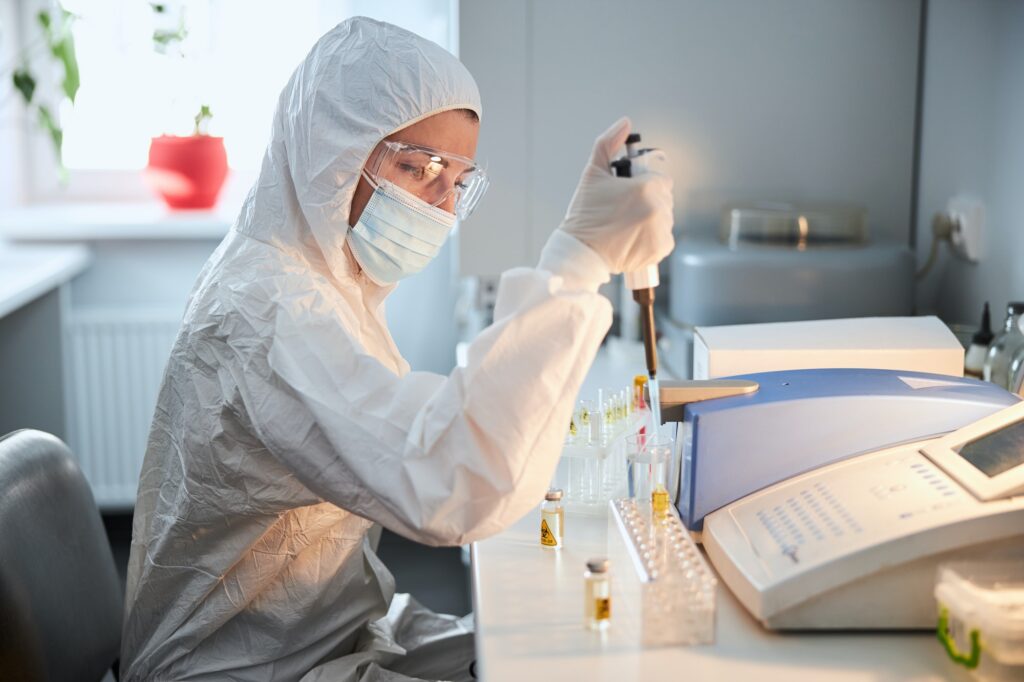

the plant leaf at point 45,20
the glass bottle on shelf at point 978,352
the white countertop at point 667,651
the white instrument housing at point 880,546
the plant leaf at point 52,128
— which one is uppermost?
the plant leaf at point 45,20

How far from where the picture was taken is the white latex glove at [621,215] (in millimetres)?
1030

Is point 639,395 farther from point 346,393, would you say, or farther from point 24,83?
point 24,83

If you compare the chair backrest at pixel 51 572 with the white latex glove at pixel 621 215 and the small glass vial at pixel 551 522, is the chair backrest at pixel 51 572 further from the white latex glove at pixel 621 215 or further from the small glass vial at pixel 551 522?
the white latex glove at pixel 621 215

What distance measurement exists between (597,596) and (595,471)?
0.33 meters

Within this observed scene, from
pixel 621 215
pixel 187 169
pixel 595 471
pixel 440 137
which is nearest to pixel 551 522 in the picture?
pixel 595 471

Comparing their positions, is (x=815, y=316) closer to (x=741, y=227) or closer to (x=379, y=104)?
(x=741, y=227)

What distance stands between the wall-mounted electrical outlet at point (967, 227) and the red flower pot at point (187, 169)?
193 centimetres

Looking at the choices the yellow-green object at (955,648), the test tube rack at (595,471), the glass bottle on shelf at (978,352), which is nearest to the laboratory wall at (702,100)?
the glass bottle on shelf at (978,352)

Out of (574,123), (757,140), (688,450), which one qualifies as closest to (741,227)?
(757,140)

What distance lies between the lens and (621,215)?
1.04 m

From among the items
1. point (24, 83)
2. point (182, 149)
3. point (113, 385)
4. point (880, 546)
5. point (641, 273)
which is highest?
point (24, 83)

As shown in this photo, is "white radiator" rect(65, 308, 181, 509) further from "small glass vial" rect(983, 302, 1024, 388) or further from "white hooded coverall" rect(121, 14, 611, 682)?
"small glass vial" rect(983, 302, 1024, 388)

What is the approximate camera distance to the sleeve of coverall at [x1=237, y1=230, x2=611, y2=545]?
97cm

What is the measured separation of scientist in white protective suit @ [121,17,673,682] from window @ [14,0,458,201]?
5.64ft
